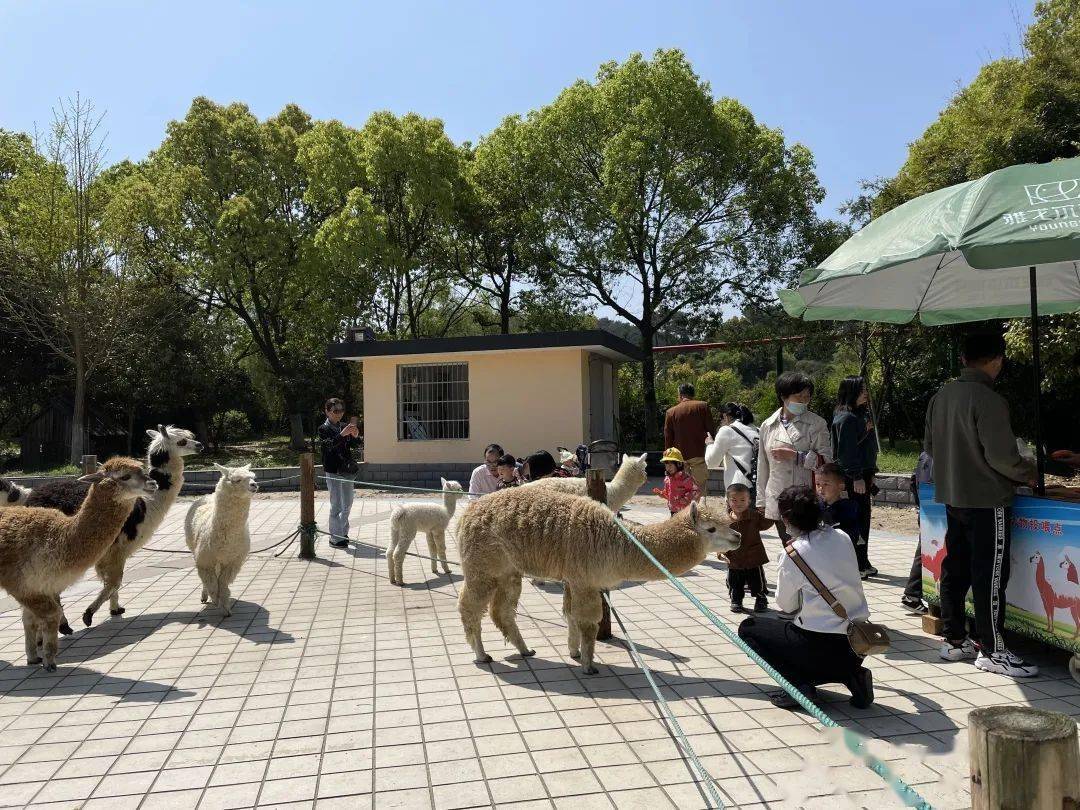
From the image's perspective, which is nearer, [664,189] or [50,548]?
[50,548]

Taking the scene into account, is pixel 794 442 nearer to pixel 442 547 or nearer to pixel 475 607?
pixel 475 607

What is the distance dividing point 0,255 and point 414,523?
1834cm

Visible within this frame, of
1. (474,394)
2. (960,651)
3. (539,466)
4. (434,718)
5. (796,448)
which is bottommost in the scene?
(434,718)

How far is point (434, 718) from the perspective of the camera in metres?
4.02

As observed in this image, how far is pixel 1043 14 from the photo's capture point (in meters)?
15.0

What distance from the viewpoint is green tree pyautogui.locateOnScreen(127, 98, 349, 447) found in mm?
23484

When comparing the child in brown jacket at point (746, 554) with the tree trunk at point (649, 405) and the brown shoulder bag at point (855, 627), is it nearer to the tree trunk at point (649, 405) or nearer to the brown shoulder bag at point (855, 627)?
the brown shoulder bag at point (855, 627)

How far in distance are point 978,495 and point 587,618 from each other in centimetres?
252

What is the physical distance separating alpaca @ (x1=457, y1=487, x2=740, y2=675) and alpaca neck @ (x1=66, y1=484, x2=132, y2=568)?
2.53 meters

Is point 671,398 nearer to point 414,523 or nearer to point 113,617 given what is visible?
point 414,523

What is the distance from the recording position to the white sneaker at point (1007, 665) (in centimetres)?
430

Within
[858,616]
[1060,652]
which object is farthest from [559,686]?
[1060,652]

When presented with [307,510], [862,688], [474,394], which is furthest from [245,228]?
[862,688]

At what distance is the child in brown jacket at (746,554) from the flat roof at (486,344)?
9944 millimetres
